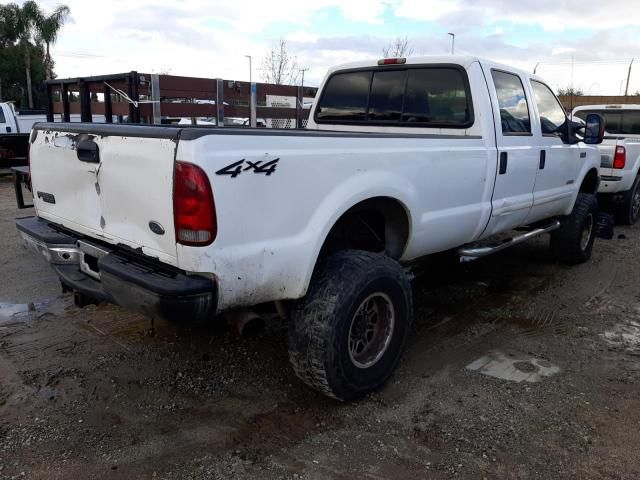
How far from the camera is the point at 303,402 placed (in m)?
3.31

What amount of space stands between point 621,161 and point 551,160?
12.8 ft

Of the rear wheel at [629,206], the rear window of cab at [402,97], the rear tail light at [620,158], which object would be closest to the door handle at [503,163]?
the rear window of cab at [402,97]

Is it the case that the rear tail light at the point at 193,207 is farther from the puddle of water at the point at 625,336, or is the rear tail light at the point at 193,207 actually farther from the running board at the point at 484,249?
the puddle of water at the point at 625,336

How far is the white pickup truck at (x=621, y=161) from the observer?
27.5ft

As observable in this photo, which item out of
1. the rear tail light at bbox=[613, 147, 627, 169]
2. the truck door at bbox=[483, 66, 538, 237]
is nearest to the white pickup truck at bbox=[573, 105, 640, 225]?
the rear tail light at bbox=[613, 147, 627, 169]

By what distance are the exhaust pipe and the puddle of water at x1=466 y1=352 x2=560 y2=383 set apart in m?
1.65

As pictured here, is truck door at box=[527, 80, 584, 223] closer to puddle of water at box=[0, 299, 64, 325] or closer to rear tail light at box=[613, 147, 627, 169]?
rear tail light at box=[613, 147, 627, 169]

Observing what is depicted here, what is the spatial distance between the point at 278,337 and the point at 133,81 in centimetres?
582

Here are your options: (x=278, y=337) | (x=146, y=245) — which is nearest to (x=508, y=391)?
(x=278, y=337)

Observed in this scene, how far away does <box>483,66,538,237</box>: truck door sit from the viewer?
4.33 m

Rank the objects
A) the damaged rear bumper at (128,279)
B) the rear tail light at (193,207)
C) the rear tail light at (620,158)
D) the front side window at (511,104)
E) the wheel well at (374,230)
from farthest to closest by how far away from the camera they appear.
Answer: the rear tail light at (620,158) → the front side window at (511,104) → the wheel well at (374,230) → the damaged rear bumper at (128,279) → the rear tail light at (193,207)

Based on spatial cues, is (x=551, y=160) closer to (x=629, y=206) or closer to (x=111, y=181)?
(x=111, y=181)

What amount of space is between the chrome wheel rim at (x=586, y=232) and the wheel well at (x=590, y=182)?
14.6 inches

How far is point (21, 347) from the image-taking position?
12.8 ft
